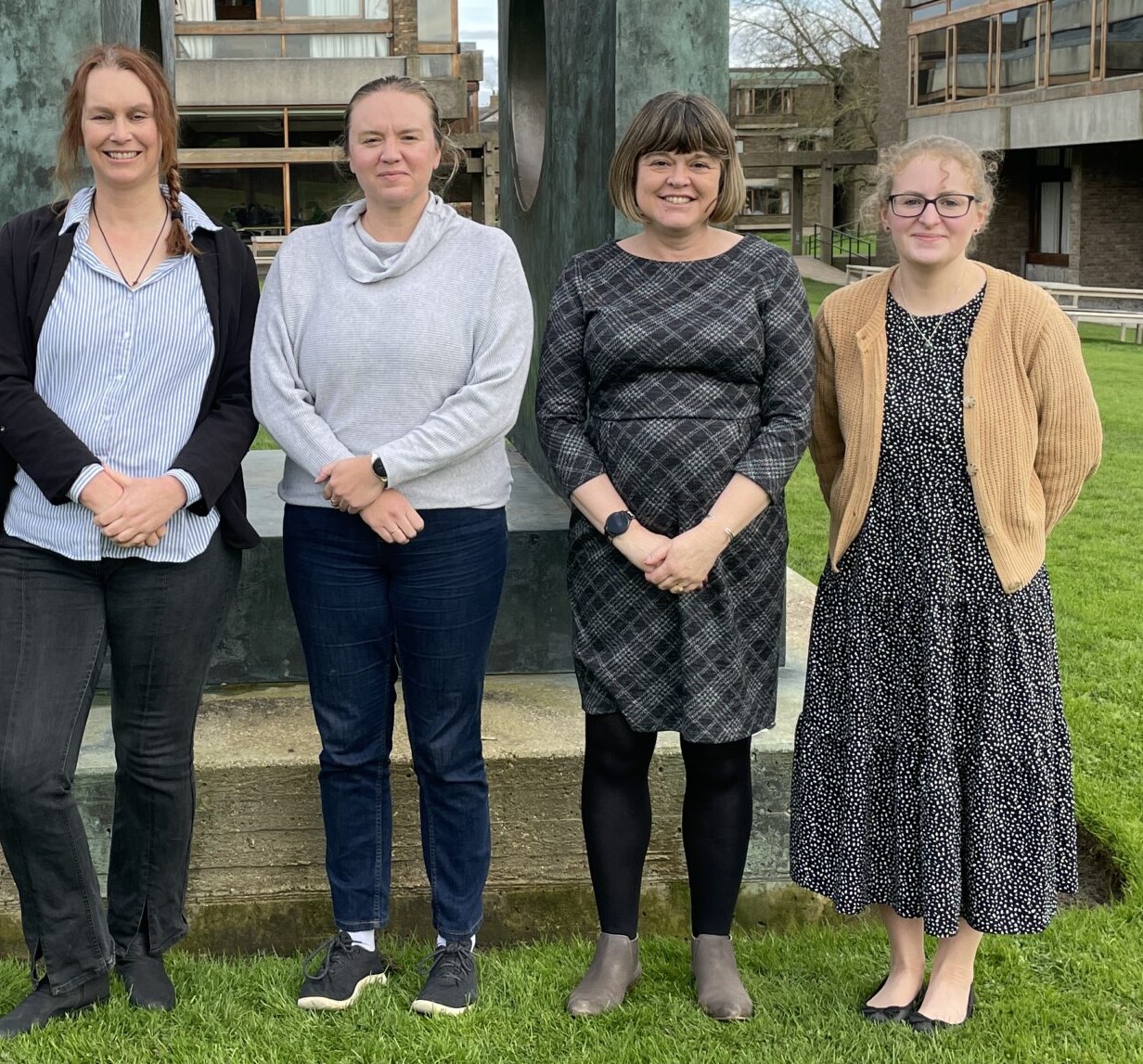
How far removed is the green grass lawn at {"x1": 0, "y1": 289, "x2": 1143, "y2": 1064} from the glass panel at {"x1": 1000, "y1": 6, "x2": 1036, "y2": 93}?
26.9 meters

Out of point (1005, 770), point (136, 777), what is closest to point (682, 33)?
point (1005, 770)

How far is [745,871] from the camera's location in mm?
3820

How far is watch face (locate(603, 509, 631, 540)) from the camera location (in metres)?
2.95

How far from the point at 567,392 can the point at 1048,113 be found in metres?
26.8

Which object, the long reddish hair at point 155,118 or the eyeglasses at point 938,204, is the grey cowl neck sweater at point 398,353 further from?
the eyeglasses at point 938,204

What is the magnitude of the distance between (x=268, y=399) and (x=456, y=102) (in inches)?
876

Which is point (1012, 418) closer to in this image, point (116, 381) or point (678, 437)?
point (678, 437)

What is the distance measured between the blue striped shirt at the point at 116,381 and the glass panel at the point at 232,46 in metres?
25.1

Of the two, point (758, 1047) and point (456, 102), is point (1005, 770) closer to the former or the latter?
point (758, 1047)

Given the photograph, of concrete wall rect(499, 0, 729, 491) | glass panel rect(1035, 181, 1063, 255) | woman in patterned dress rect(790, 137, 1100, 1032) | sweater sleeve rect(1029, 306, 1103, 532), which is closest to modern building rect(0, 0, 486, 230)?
glass panel rect(1035, 181, 1063, 255)

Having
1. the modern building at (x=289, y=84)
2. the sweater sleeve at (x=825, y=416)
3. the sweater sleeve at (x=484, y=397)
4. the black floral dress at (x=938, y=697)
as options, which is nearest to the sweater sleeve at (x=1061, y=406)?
the black floral dress at (x=938, y=697)

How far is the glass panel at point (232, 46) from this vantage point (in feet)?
85.4

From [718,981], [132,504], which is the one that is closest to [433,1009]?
[718,981]

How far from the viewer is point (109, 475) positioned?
2.82 m
